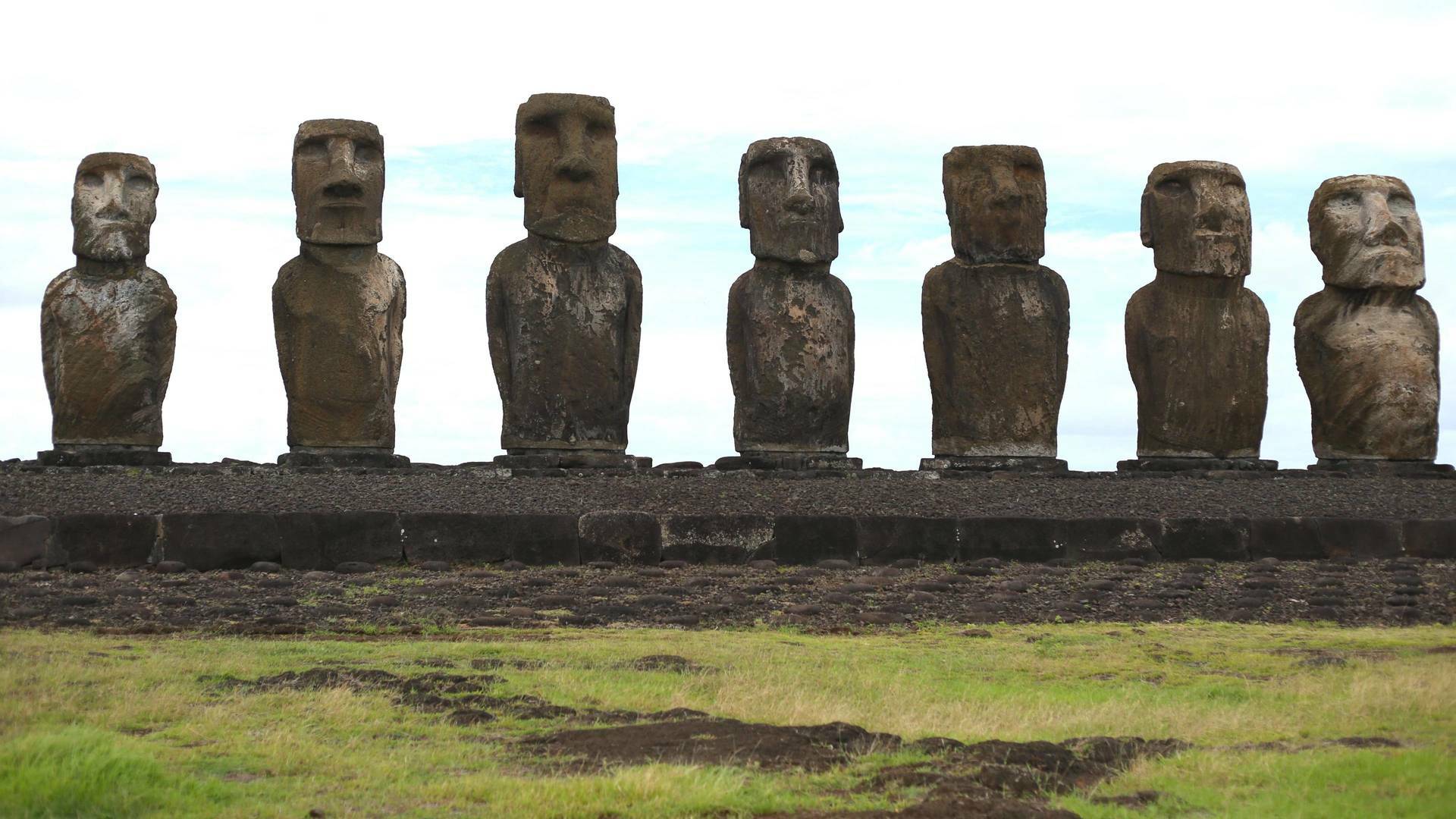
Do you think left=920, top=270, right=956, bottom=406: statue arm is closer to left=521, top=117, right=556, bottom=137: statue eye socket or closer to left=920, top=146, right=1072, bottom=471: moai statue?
left=920, top=146, right=1072, bottom=471: moai statue

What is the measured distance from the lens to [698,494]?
13.0m

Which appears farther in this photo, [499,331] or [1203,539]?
[499,331]

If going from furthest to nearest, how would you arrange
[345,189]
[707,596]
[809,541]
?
[345,189], [809,541], [707,596]

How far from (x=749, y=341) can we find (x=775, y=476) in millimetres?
1264

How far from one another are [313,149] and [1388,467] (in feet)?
31.4

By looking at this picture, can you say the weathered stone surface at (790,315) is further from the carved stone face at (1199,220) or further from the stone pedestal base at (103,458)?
the stone pedestal base at (103,458)

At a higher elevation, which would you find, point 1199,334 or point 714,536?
point 1199,334

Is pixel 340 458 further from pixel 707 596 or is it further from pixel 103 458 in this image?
pixel 707 596

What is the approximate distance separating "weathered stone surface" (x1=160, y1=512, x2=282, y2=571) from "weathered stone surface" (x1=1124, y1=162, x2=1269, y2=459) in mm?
7846

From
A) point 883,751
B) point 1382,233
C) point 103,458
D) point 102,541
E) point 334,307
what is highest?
point 1382,233

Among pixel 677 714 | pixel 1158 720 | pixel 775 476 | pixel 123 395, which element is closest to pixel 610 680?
pixel 677 714

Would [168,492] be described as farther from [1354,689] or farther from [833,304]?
[1354,689]

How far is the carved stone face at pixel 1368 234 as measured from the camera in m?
16.6

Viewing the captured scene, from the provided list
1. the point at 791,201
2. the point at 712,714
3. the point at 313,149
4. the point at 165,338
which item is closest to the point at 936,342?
the point at 791,201
